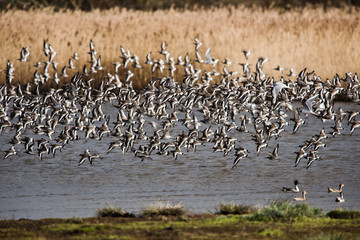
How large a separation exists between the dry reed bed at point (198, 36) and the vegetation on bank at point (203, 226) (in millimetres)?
15011

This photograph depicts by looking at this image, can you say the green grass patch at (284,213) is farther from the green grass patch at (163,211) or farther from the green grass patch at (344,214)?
the green grass patch at (163,211)

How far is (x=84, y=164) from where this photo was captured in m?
15.9

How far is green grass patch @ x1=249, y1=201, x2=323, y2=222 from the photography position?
968 centimetres

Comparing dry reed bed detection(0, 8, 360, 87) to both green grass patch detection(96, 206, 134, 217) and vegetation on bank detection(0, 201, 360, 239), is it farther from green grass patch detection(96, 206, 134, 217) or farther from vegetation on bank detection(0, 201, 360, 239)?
vegetation on bank detection(0, 201, 360, 239)

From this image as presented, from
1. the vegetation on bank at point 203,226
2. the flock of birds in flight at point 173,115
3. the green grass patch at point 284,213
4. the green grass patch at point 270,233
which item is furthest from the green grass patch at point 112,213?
the flock of birds in flight at point 173,115

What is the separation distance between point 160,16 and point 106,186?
1705cm

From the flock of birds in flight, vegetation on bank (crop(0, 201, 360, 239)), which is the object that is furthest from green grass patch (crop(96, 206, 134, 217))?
the flock of birds in flight

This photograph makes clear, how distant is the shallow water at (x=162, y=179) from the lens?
11898 millimetres

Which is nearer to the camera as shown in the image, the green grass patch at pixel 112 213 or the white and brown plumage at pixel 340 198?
the green grass patch at pixel 112 213

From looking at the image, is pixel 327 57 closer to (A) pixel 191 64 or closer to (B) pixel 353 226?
(A) pixel 191 64

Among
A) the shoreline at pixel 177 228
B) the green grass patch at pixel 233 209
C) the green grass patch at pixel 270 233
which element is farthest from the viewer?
the green grass patch at pixel 233 209

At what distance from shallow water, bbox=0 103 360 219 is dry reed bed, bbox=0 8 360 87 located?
22.4 feet

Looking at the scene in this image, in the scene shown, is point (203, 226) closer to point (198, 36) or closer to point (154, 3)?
point (198, 36)

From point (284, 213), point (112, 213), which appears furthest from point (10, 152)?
point (284, 213)
